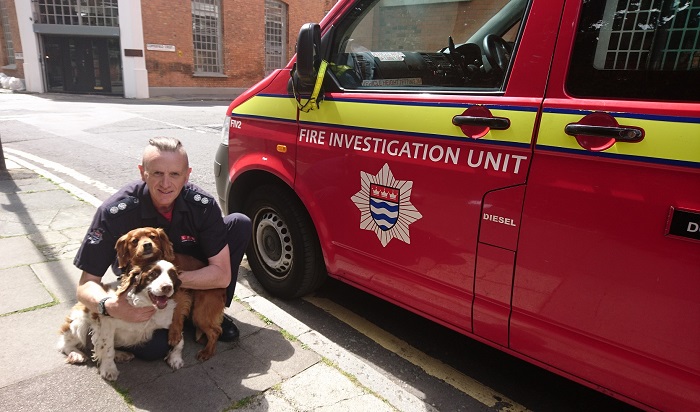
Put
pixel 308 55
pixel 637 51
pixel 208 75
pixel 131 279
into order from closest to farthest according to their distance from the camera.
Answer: pixel 637 51 < pixel 131 279 < pixel 308 55 < pixel 208 75

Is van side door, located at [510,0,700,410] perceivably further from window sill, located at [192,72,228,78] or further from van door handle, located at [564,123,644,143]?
window sill, located at [192,72,228,78]

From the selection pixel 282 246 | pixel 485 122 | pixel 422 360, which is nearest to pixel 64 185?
pixel 282 246

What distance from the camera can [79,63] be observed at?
21672mm

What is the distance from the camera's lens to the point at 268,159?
311 centimetres

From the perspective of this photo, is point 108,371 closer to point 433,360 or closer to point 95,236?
point 95,236

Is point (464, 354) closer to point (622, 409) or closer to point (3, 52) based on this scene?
point (622, 409)

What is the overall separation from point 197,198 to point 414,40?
5.03 feet

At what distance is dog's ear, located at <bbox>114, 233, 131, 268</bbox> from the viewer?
7.19 ft

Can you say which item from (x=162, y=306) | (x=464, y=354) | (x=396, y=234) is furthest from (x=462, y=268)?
(x=162, y=306)

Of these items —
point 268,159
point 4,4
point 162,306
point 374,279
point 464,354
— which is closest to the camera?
point 162,306

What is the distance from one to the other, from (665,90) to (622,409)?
1611mm

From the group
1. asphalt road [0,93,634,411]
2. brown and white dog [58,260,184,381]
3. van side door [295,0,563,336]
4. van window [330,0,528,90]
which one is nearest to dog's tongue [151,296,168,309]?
brown and white dog [58,260,184,381]

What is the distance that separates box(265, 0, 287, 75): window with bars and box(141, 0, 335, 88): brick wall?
310 millimetres

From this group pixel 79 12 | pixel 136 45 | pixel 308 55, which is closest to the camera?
pixel 308 55
